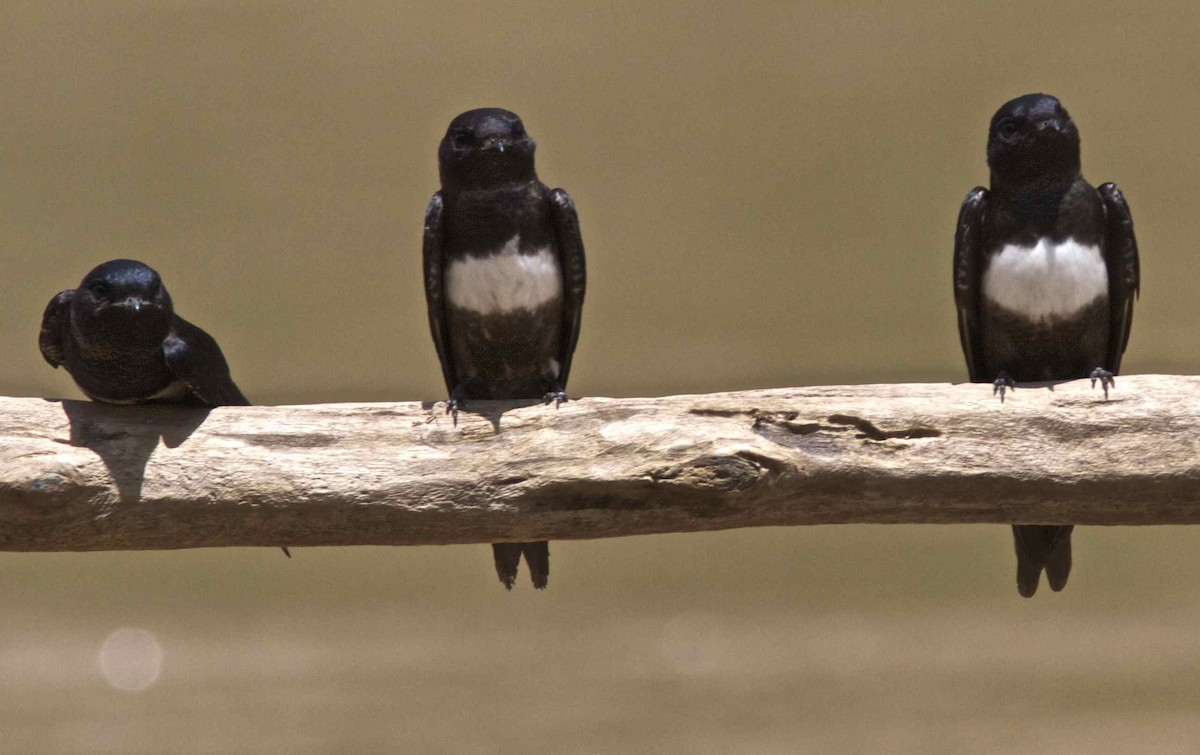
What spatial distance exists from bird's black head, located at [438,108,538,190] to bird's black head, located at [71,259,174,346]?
1.10 meters

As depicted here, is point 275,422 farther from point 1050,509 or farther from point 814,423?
point 1050,509

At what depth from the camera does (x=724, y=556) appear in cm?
756

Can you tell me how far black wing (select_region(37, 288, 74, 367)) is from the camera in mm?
4668

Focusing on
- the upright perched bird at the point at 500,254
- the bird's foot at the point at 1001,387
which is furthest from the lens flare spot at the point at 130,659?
the bird's foot at the point at 1001,387

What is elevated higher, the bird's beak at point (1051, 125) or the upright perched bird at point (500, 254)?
the bird's beak at point (1051, 125)

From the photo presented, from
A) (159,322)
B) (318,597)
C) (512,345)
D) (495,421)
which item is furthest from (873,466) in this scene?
(318,597)

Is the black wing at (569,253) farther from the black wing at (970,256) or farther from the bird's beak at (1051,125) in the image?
the bird's beak at (1051,125)

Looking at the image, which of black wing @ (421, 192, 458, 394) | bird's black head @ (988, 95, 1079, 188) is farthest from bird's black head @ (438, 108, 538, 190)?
bird's black head @ (988, 95, 1079, 188)

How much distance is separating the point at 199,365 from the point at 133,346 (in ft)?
0.66

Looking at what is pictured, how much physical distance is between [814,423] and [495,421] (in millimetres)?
911

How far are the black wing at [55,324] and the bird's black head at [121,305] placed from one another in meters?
0.21

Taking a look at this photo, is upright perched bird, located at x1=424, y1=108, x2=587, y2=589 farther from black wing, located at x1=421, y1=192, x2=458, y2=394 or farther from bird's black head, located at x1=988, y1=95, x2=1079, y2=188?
bird's black head, located at x1=988, y1=95, x2=1079, y2=188

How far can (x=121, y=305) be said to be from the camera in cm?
438

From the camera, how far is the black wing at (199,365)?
14.5ft
